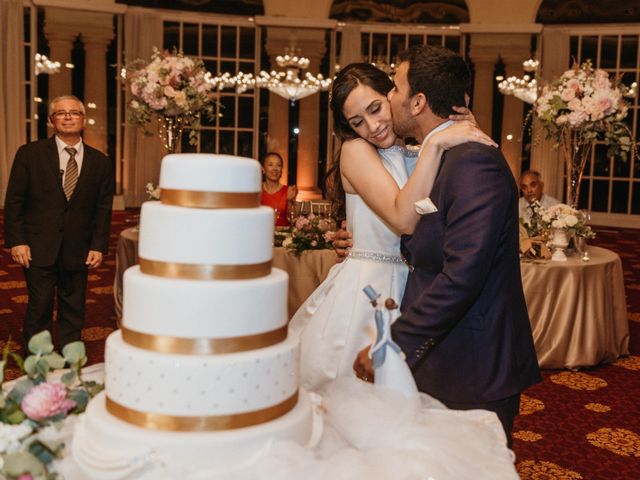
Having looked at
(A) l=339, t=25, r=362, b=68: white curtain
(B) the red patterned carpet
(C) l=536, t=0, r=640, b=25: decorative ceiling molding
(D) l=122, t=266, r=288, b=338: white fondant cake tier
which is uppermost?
(C) l=536, t=0, r=640, b=25: decorative ceiling molding

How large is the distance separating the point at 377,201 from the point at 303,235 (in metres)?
2.97

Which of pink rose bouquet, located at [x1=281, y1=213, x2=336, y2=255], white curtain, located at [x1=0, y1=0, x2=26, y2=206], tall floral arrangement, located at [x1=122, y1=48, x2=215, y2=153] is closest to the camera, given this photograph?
pink rose bouquet, located at [x1=281, y1=213, x2=336, y2=255]

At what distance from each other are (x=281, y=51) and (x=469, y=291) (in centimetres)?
1327

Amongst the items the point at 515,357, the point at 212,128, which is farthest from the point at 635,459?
the point at 212,128

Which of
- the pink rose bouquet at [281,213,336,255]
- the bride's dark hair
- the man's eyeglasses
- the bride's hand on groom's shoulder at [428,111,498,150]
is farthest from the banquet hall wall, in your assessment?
the bride's hand on groom's shoulder at [428,111,498,150]

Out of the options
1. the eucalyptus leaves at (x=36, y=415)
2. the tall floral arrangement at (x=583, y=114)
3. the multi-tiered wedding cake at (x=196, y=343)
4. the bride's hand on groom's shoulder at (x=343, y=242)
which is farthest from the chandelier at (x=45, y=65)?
the multi-tiered wedding cake at (x=196, y=343)

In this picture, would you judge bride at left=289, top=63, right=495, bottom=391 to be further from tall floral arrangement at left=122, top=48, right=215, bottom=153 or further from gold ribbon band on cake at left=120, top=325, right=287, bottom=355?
tall floral arrangement at left=122, top=48, right=215, bottom=153

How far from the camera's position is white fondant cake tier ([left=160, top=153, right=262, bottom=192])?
1315 millimetres

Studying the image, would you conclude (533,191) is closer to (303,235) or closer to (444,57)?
(303,235)

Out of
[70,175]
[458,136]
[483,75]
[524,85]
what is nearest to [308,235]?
[70,175]

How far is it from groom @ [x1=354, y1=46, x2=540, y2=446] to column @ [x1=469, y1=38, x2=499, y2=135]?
1270 cm

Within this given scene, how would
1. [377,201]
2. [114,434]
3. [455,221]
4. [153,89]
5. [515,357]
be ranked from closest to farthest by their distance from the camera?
[114,434] < [455,221] < [515,357] < [377,201] < [153,89]

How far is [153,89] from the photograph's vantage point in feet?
19.5

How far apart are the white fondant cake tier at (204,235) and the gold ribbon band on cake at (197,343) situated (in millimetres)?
125
